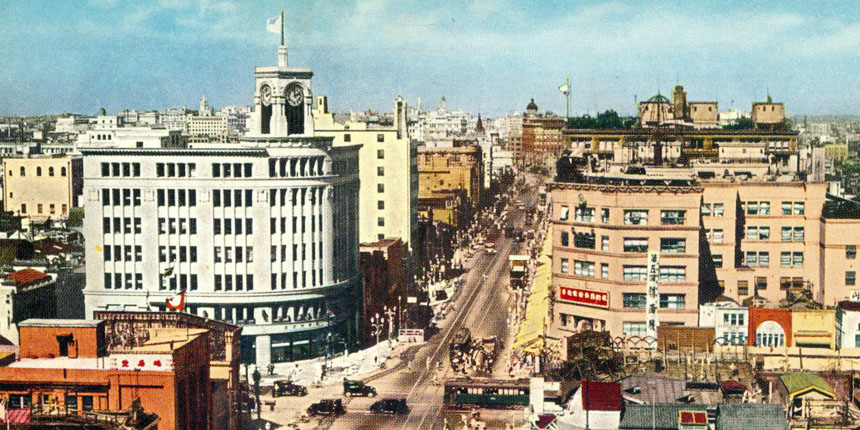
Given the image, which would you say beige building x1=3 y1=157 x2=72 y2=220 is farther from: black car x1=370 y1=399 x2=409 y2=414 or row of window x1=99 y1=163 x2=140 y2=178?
black car x1=370 y1=399 x2=409 y2=414

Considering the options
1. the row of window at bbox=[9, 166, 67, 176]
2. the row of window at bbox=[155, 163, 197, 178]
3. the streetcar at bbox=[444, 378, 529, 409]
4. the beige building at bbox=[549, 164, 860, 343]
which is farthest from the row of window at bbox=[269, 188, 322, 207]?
the row of window at bbox=[9, 166, 67, 176]

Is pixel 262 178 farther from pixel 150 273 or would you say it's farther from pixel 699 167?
pixel 699 167

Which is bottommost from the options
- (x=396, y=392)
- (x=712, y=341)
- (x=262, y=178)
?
(x=396, y=392)

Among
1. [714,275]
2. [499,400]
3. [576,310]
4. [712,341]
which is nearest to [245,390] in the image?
[499,400]

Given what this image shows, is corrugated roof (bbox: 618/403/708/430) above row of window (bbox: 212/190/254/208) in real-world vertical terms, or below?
→ below

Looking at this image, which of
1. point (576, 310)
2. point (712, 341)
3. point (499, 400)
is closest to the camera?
point (499, 400)

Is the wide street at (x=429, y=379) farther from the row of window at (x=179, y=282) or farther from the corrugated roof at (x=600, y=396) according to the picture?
the row of window at (x=179, y=282)

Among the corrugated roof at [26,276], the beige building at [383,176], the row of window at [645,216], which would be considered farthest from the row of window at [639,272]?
the beige building at [383,176]
